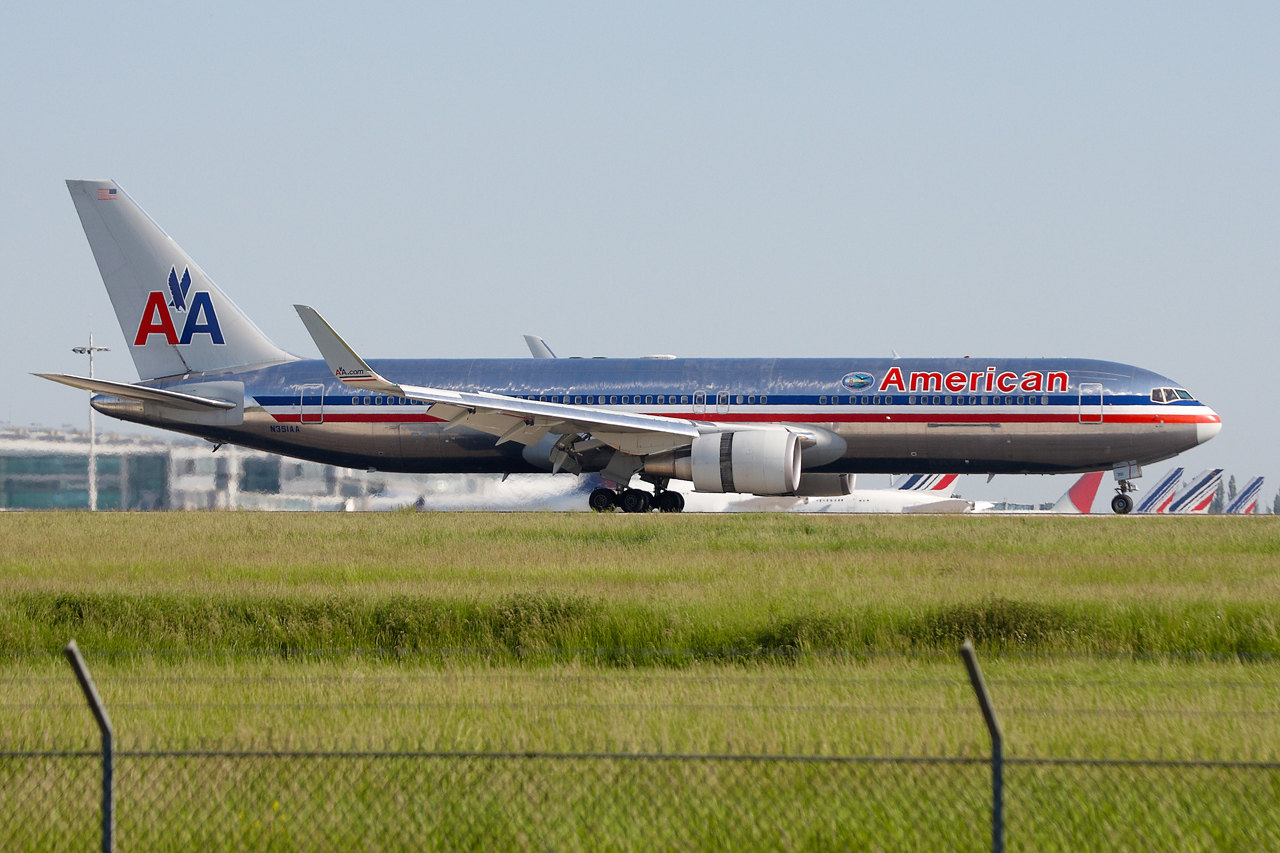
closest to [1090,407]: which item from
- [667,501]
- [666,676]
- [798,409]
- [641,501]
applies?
[798,409]

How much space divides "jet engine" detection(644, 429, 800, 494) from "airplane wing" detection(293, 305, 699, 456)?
0.78 metres

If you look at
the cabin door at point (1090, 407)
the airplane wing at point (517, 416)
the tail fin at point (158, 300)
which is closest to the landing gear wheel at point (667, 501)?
the airplane wing at point (517, 416)

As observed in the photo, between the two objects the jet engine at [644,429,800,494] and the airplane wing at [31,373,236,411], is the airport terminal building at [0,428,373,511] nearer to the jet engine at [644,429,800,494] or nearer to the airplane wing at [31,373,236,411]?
the airplane wing at [31,373,236,411]

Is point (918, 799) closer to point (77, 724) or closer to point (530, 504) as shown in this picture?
point (77, 724)

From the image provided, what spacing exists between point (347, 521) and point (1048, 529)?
15279 mm

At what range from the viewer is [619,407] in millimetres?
34656

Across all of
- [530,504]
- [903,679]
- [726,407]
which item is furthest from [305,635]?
[530,504]

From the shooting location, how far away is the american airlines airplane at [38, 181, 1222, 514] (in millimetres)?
32000

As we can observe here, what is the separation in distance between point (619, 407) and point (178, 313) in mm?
12528

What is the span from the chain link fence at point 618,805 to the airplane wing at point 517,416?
2175cm

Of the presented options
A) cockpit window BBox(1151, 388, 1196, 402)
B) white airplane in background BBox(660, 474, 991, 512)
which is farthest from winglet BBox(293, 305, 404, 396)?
white airplane in background BBox(660, 474, 991, 512)

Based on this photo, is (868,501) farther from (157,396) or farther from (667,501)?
(157,396)

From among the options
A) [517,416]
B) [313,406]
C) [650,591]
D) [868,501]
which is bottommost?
[868,501]

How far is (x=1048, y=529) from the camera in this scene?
26.3 m
